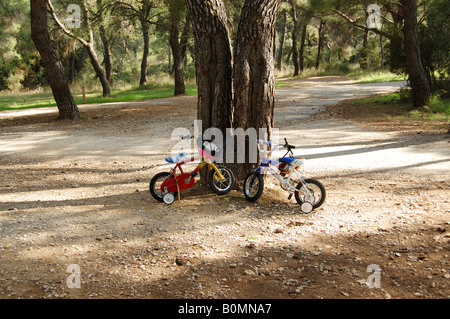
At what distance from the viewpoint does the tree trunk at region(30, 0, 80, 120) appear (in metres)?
14.0

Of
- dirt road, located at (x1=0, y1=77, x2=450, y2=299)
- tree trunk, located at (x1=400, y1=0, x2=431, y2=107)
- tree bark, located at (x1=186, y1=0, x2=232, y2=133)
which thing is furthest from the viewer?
tree trunk, located at (x1=400, y1=0, x2=431, y2=107)

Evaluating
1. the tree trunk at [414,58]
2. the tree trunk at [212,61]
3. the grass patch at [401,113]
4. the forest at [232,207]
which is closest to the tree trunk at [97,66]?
the forest at [232,207]

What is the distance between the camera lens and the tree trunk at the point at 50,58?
14.0 meters

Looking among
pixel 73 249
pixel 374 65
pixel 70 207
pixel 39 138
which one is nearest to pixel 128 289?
pixel 73 249

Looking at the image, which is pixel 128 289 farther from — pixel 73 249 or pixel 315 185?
pixel 315 185

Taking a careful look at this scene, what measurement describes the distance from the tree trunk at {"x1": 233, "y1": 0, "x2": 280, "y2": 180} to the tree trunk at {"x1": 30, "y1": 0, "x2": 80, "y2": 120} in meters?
10.8

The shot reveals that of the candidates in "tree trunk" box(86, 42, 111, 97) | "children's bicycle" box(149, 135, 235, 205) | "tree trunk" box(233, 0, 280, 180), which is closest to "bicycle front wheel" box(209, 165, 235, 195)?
"children's bicycle" box(149, 135, 235, 205)

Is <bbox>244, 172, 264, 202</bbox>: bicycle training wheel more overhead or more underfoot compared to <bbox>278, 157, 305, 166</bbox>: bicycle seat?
more underfoot

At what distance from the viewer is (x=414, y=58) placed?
13.7 metres

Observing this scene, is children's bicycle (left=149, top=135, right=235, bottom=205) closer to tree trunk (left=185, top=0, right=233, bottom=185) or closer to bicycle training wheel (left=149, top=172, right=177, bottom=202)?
bicycle training wheel (left=149, top=172, right=177, bottom=202)

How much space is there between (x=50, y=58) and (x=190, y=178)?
10831 mm

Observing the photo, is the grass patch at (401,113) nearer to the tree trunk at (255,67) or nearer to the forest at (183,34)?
the forest at (183,34)

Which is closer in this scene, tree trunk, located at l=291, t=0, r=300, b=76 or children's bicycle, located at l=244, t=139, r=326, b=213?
children's bicycle, located at l=244, t=139, r=326, b=213

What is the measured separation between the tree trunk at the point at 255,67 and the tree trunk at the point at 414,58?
977 cm
